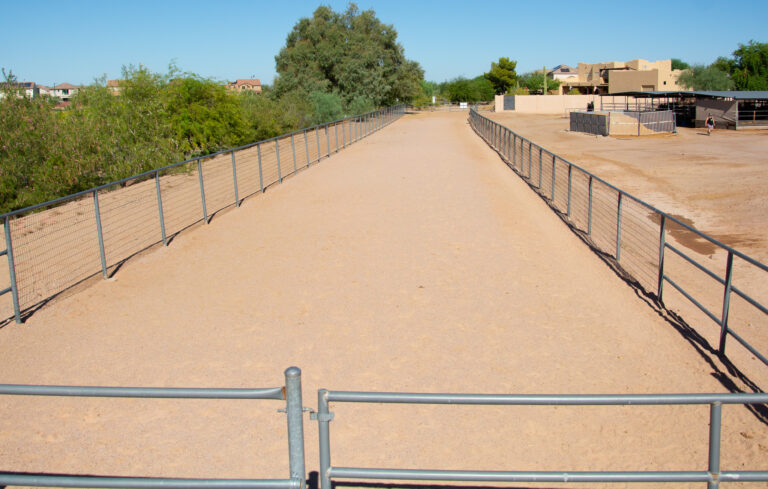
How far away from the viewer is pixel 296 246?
12906 millimetres

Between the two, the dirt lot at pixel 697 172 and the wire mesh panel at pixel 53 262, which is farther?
the dirt lot at pixel 697 172

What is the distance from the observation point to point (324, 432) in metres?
3.50

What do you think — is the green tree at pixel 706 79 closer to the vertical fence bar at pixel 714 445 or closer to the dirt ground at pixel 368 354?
the dirt ground at pixel 368 354

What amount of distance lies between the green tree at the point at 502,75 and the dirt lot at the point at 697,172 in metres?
92.8

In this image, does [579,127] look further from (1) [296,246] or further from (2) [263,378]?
(2) [263,378]

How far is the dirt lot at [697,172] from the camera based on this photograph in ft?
57.0

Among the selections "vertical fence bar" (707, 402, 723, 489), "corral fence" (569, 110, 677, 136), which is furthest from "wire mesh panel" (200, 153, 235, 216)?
"corral fence" (569, 110, 677, 136)

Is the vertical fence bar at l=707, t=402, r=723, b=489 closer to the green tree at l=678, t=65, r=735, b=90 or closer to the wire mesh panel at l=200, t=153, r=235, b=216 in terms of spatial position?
the wire mesh panel at l=200, t=153, r=235, b=216

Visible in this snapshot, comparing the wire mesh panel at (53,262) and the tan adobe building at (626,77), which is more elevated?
the tan adobe building at (626,77)

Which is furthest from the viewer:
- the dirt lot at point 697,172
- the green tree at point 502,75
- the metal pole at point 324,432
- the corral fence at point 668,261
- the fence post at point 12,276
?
the green tree at point 502,75

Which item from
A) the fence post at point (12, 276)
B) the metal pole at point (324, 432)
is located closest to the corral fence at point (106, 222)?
the fence post at point (12, 276)

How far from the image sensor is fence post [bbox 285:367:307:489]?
10.7ft

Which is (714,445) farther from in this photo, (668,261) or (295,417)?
(668,261)

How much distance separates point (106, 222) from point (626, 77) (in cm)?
9461
